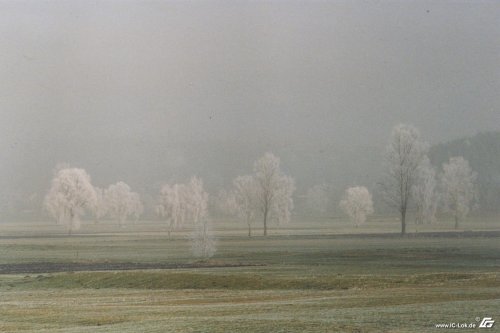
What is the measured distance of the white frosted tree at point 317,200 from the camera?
3098 inches

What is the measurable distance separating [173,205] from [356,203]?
2134cm

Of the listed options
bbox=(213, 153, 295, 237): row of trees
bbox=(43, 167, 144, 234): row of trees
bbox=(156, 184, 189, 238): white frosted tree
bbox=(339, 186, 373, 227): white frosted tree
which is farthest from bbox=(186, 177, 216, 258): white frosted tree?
bbox=(339, 186, 373, 227): white frosted tree

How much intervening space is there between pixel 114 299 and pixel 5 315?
699 cm

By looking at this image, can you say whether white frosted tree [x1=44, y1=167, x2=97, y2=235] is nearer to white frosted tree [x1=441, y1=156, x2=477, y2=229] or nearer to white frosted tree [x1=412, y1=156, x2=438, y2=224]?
white frosted tree [x1=412, y1=156, x2=438, y2=224]

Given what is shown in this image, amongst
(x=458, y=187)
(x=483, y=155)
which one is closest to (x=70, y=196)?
(x=458, y=187)

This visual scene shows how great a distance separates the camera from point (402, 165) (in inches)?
→ 2938

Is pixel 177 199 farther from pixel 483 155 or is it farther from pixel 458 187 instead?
pixel 483 155

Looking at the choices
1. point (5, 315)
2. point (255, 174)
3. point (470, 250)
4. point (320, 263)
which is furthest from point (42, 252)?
point (470, 250)

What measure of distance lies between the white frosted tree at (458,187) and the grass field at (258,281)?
6.12ft

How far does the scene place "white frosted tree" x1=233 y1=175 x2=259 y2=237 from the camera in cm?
7156

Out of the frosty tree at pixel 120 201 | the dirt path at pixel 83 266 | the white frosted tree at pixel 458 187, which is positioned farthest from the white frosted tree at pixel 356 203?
the dirt path at pixel 83 266

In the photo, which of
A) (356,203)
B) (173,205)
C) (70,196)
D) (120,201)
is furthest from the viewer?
(356,203)

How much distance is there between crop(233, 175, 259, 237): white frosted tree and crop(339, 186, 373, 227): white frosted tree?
12.1 meters

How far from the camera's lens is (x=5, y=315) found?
3809 cm
